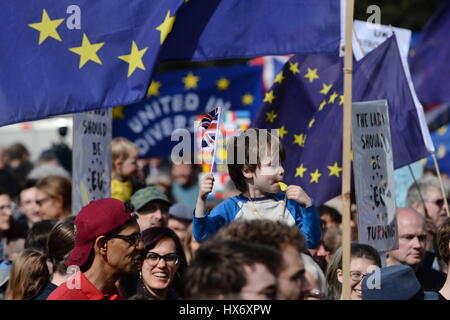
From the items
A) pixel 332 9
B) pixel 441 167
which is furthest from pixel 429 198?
pixel 441 167

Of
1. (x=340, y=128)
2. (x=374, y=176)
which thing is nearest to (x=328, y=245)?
(x=340, y=128)

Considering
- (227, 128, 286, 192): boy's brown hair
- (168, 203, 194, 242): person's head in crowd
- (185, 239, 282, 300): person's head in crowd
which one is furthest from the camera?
(168, 203, 194, 242): person's head in crowd

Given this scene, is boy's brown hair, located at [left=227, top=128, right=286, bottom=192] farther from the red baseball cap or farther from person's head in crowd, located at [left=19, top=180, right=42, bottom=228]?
person's head in crowd, located at [left=19, top=180, right=42, bottom=228]

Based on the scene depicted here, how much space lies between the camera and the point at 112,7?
6.68m

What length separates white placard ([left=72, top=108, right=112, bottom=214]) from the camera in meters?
7.55

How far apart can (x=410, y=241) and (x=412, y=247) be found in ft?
0.19

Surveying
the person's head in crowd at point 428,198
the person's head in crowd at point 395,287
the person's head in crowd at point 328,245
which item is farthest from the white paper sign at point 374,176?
the person's head in crowd at point 428,198

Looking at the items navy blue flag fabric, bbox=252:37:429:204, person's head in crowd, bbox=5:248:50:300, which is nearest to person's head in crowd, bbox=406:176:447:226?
navy blue flag fabric, bbox=252:37:429:204

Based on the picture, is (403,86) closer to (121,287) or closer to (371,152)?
(371,152)

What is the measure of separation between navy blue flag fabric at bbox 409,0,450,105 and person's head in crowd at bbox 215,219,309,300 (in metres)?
7.50

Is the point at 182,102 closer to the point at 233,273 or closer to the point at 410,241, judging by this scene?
the point at 410,241

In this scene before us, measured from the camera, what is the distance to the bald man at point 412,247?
296 inches

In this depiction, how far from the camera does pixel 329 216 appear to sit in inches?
343

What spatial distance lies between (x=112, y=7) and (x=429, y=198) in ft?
13.3
